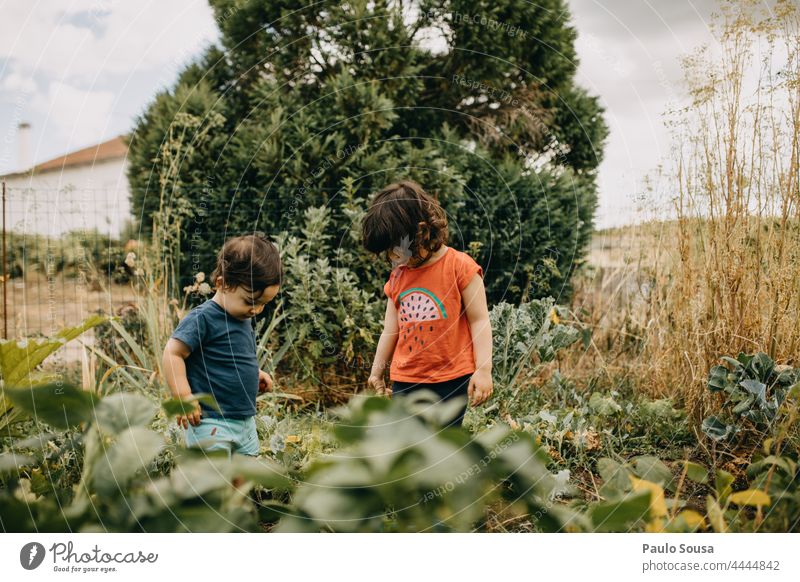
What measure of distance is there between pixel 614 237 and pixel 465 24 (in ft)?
6.07

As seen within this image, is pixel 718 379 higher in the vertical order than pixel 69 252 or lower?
lower

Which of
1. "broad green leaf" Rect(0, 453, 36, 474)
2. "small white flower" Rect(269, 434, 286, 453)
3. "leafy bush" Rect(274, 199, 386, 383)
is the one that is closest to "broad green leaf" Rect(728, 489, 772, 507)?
"broad green leaf" Rect(0, 453, 36, 474)

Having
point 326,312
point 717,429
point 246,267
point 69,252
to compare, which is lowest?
point 717,429

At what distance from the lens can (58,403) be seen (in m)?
0.61

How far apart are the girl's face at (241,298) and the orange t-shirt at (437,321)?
51 centimetres

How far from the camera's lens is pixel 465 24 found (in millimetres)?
3875

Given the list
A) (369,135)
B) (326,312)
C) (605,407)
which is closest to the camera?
(605,407)

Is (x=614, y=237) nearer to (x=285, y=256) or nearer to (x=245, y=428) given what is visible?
(x=285, y=256)

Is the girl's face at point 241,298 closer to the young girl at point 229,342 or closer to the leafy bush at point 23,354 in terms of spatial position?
the young girl at point 229,342

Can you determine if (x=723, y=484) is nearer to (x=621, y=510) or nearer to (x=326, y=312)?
(x=621, y=510)

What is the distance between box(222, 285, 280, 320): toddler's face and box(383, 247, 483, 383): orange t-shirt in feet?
1.68

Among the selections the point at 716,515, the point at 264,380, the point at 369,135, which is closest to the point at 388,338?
the point at 264,380

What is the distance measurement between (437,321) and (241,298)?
28.2 inches
